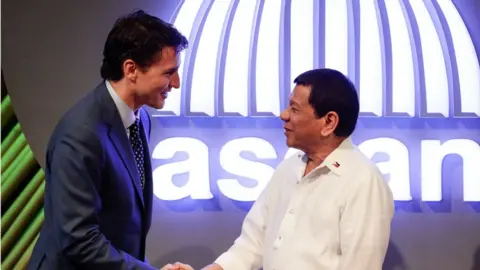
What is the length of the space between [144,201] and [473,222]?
177cm

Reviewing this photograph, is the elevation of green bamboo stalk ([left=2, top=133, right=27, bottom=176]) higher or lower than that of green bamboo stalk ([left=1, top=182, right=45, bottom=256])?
higher

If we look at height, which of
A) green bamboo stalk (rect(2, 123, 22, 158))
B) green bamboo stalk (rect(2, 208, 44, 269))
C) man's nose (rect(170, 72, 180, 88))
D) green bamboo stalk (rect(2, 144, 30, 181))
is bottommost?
green bamboo stalk (rect(2, 208, 44, 269))

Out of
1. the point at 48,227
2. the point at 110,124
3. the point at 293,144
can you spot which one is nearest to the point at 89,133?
the point at 110,124

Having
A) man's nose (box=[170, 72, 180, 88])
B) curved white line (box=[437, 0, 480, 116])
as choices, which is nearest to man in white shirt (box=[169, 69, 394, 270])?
man's nose (box=[170, 72, 180, 88])

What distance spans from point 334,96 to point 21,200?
6.18ft

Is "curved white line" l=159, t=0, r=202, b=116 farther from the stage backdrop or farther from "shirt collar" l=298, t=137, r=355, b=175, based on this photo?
"shirt collar" l=298, t=137, r=355, b=175

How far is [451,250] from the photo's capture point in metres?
3.23

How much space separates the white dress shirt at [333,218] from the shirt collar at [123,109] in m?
0.65

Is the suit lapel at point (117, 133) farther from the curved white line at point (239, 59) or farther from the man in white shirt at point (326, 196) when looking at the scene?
the curved white line at point (239, 59)

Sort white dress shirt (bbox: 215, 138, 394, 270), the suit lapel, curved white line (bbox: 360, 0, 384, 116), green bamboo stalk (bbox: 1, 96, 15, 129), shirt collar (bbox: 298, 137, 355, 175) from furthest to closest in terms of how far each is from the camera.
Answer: green bamboo stalk (bbox: 1, 96, 15, 129) → curved white line (bbox: 360, 0, 384, 116) → shirt collar (bbox: 298, 137, 355, 175) → white dress shirt (bbox: 215, 138, 394, 270) → the suit lapel

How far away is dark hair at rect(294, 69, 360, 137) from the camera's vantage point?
2.26 m

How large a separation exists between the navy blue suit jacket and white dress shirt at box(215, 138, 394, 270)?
52 centimetres

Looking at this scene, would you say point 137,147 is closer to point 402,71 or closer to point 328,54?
point 328,54

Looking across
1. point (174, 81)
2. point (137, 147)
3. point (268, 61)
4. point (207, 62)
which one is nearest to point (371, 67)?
point (268, 61)
